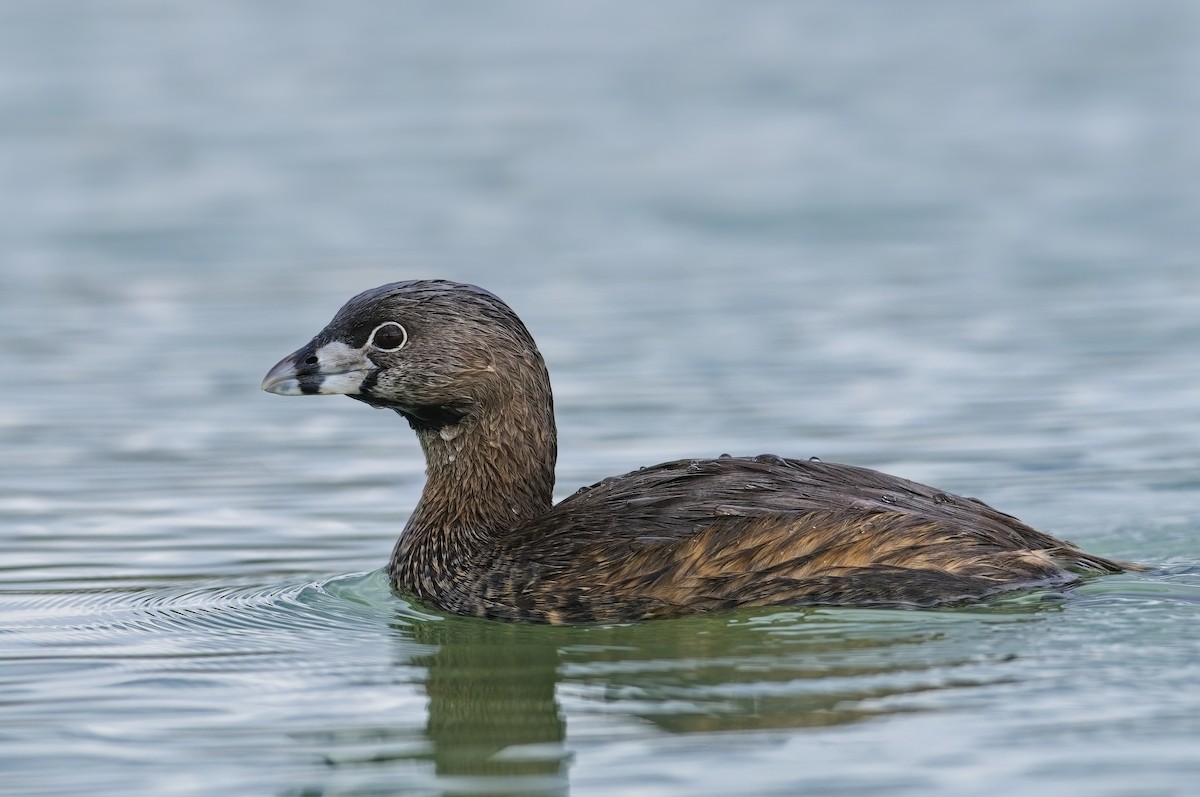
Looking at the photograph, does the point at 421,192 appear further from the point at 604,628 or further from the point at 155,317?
the point at 604,628

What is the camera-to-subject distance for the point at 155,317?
18016 mm

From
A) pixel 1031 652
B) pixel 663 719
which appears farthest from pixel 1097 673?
pixel 663 719

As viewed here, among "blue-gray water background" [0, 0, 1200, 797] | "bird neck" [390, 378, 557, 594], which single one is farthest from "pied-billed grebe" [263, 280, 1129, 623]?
"blue-gray water background" [0, 0, 1200, 797]

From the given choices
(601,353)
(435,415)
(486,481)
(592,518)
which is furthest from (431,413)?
(601,353)

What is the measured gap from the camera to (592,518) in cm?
990

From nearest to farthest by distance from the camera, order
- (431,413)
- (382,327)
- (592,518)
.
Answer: (592,518)
(382,327)
(431,413)

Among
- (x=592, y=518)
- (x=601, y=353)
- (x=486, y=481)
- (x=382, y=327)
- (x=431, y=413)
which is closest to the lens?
(x=592, y=518)

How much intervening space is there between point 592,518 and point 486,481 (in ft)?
2.68

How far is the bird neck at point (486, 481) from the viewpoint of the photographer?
34.3ft

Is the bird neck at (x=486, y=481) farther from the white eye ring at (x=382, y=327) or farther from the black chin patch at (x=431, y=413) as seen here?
the white eye ring at (x=382, y=327)

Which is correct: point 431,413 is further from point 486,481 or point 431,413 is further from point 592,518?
point 592,518

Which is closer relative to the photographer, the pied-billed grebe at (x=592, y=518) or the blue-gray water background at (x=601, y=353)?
the blue-gray water background at (x=601, y=353)

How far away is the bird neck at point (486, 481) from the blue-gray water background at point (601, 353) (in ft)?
1.11

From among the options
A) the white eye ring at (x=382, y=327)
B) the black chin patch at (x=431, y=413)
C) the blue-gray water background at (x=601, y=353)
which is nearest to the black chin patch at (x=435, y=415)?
the black chin patch at (x=431, y=413)
